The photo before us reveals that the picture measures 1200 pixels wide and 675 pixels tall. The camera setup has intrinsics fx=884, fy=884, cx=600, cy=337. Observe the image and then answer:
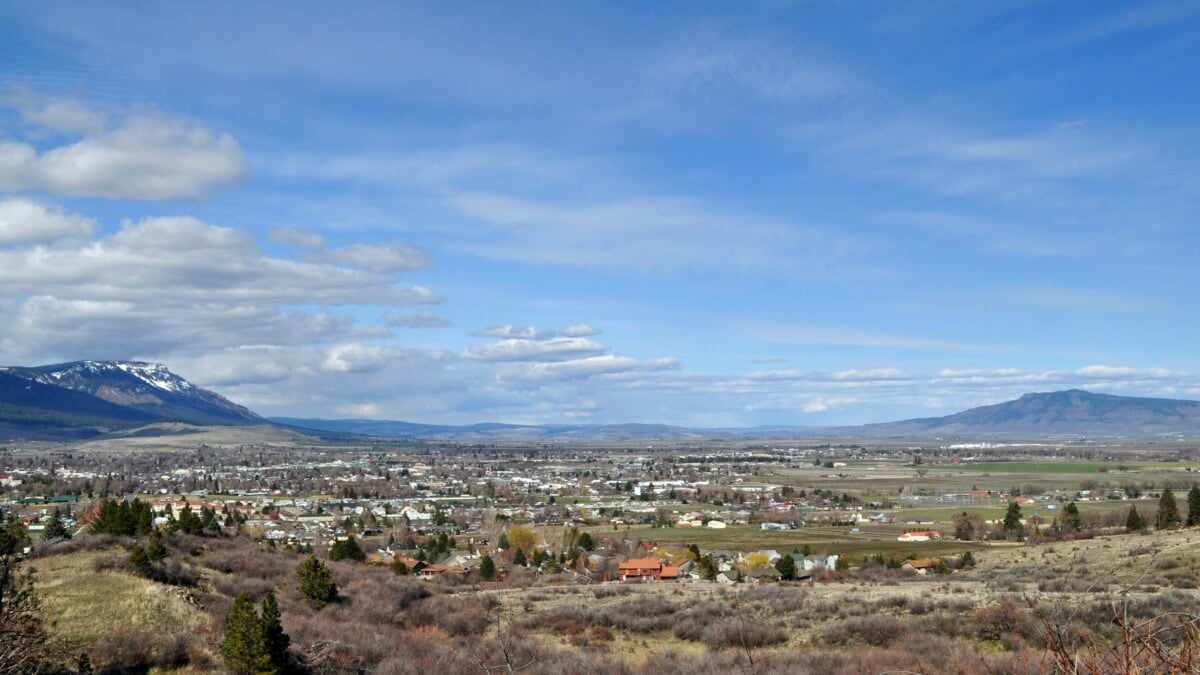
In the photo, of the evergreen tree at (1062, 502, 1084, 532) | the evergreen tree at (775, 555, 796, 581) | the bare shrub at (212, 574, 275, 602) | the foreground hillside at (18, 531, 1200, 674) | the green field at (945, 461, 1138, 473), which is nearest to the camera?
the foreground hillside at (18, 531, 1200, 674)

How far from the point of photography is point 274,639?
20.6 metres

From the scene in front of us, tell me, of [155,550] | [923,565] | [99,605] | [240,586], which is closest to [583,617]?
[240,586]

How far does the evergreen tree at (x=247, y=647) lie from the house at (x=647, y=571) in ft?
98.0

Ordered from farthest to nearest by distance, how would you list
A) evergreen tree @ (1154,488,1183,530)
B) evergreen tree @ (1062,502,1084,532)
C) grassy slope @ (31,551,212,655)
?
evergreen tree @ (1062,502,1084,532), evergreen tree @ (1154,488,1183,530), grassy slope @ (31,551,212,655)

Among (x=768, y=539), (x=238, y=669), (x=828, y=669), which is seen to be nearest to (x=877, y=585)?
(x=828, y=669)

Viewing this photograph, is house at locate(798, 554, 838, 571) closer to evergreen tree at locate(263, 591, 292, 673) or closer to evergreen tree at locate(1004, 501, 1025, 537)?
evergreen tree at locate(1004, 501, 1025, 537)

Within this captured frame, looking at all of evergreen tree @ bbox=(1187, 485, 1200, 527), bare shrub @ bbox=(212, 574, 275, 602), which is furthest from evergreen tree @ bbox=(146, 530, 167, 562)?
evergreen tree @ bbox=(1187, 485, 1200, 527)

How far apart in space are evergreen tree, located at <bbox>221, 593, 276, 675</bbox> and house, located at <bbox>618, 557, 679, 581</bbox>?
29856 mm

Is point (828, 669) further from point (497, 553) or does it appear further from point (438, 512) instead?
point (438, 512)

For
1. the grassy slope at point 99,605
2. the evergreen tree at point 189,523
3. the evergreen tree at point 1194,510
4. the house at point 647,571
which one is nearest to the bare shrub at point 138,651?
the grassy slope at point 99,605

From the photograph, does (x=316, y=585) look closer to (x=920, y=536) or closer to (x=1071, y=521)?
(x=1071, y=521)

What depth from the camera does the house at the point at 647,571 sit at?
159 ft

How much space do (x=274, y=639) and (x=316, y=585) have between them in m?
9.12

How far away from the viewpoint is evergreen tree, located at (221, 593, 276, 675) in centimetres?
1948
